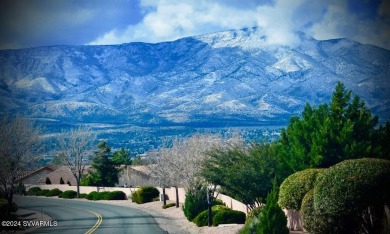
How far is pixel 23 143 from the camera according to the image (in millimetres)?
43281

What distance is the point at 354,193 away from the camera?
19156mm

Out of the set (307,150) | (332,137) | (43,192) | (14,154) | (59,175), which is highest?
(14,154)

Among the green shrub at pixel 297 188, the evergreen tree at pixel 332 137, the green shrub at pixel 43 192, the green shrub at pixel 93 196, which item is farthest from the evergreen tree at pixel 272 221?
the green shrub at pixel 43 192

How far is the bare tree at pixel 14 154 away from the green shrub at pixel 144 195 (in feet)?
71.5

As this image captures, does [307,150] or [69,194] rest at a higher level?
[307,150]

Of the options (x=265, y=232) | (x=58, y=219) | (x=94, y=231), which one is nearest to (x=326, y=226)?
(x=265, y=232)

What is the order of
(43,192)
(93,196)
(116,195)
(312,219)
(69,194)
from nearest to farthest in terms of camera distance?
(312,219), (116,195), (93,196), (69,194), (43,192)

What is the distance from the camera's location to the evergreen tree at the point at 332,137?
29.1m

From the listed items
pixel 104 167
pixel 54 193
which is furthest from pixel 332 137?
pixel 54 193

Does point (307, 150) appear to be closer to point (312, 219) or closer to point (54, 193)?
point (312, 219)

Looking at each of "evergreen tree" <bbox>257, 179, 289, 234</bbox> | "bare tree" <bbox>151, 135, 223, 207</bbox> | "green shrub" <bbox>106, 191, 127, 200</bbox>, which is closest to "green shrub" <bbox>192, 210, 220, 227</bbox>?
"bare tree" <bbox>151, 135, 223, 207</bbox>

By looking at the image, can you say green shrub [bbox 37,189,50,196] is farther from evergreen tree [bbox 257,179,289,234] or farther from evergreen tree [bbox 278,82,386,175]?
evergreen tree [bbox 257,179,289,234]

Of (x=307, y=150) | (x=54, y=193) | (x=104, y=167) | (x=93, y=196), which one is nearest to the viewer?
(x=307, y=150)

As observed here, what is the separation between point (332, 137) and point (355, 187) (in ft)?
34.7
